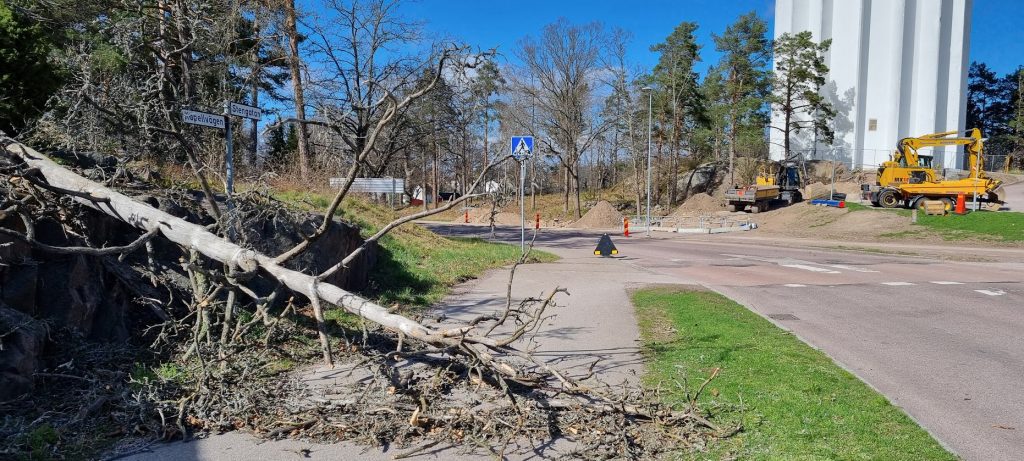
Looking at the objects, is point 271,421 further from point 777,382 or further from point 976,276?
point 976,276

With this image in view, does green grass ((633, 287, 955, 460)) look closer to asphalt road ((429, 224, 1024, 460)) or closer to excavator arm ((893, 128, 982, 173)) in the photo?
asphalt road ((429, 224, 1024, 460))

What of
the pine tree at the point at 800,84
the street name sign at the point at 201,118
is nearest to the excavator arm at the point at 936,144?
the pine tree at the point at 800,84

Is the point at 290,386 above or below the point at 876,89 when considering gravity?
below

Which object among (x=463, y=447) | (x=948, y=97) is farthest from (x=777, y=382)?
(x=948, y=97)

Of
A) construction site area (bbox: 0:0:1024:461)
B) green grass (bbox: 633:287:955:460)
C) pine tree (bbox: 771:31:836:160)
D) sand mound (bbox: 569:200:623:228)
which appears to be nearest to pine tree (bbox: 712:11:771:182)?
pine tree (bbox: 771:31:836:160)

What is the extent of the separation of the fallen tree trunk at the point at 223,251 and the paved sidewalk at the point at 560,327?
30.8 inches

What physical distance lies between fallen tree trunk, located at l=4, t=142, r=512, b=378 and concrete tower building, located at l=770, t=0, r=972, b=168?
51.7 m

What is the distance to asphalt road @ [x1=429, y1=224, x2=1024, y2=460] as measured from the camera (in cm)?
540

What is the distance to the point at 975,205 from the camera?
97.3 feet

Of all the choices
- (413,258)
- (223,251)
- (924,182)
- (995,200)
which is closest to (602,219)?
(924,182)

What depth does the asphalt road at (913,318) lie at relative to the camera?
213 inches

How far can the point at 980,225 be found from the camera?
1027 inches

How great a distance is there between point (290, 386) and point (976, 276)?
16091 mm

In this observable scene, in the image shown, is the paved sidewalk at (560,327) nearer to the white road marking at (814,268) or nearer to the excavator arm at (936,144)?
the white road marking at (814,268)
